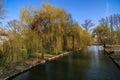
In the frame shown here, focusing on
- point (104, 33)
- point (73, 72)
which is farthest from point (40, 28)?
point (104, 33)

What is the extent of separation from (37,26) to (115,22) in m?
40.5

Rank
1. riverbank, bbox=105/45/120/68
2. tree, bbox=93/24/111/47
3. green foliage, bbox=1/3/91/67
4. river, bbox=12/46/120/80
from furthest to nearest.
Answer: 1. tree, bbox=93/24/111/47
2. riverbank, bbox=105/45/120/68
3. green foliage, bbox=1/3/91/67
4. river, bbox=12/46/120/80

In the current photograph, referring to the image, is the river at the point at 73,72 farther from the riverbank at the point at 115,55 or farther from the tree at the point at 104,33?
the tree at the point at 104,33

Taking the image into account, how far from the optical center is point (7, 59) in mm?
14742

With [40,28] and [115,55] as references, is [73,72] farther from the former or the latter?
[115,55]

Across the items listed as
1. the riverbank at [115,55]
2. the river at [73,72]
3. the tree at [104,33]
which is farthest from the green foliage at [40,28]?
the tree at [104,33]

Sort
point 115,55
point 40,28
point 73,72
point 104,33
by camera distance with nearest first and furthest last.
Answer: point 73,72 < point 40,28 < point 115,55 < point 104,33

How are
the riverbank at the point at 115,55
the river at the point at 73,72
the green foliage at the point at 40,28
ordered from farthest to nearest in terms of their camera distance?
1. the riverbank at the point at 115,55
2. the green foliage at the point at 40,28
3. the river at the point at 73,72

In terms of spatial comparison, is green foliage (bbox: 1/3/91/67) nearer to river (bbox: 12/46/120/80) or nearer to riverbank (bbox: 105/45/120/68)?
river (bbox: 12/46/120/80)

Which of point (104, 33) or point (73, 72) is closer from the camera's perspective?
point (73, 72)

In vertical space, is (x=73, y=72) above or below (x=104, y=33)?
below

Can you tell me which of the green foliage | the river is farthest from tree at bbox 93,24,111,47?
the river

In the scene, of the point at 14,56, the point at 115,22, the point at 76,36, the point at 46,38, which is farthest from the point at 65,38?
the point at 115,22

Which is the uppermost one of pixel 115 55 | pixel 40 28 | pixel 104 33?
pixel 104 33
